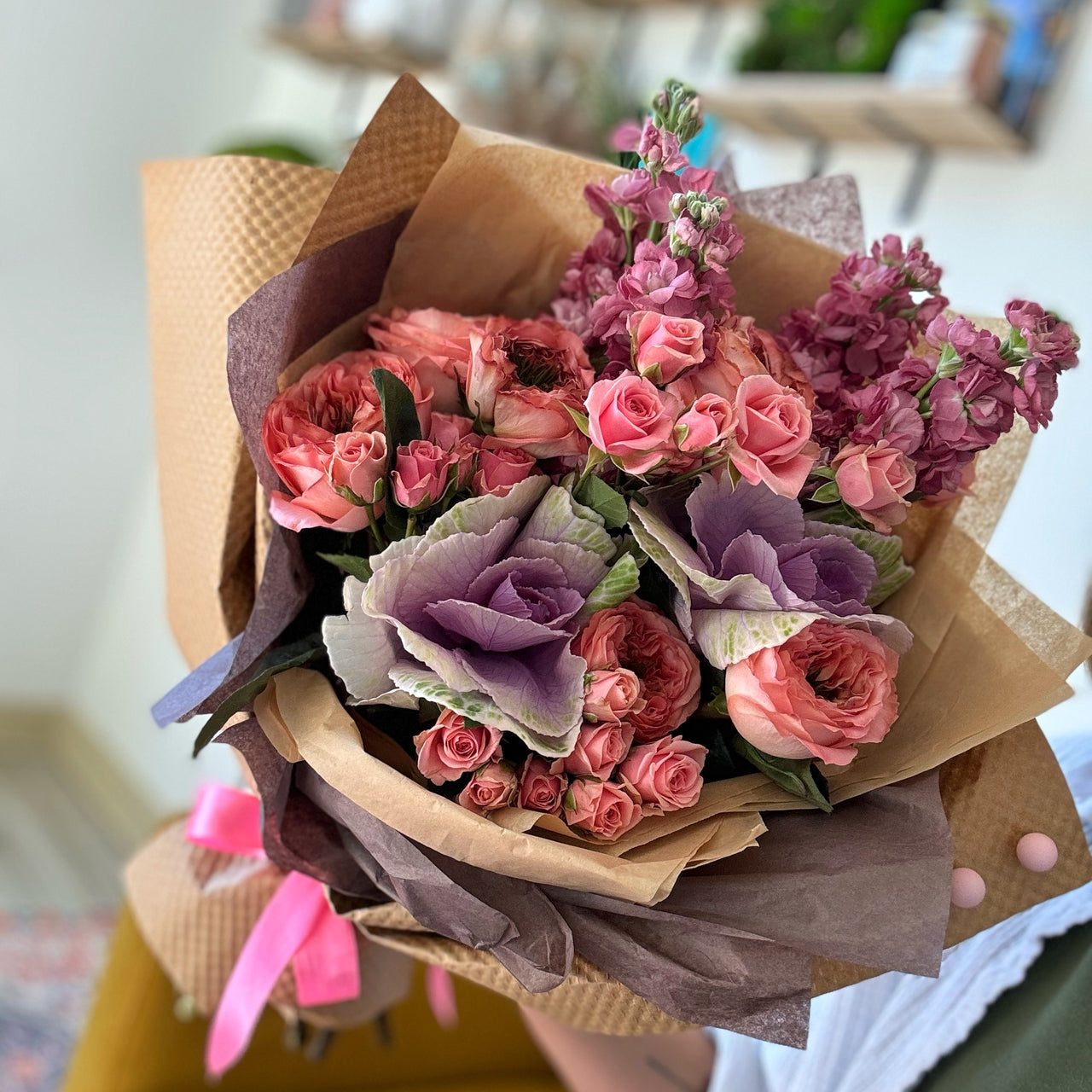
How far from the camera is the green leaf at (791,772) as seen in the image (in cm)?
48

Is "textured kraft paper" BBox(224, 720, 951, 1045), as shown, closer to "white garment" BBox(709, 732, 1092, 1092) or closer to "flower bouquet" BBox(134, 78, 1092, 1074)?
"flower bouquet" BBox(134, 78, 1092, 1074)

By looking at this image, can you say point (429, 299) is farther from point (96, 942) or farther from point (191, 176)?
point (96, 942)

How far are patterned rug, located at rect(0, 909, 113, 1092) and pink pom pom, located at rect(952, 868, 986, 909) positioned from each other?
1.91 m

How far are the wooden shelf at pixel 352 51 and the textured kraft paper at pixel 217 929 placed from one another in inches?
65.8

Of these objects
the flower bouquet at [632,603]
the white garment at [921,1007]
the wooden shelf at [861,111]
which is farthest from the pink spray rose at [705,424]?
the wooden shelf at [861,111]

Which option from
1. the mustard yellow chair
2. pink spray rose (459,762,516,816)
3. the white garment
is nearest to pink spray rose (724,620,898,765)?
pink spray rose (459,762,516,816)

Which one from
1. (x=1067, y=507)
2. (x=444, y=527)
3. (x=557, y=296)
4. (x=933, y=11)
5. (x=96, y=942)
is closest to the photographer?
(x=444, y=527)

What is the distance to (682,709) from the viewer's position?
47 cm

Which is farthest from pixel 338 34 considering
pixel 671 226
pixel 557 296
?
pixel 671 226

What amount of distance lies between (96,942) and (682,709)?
7.24 feet

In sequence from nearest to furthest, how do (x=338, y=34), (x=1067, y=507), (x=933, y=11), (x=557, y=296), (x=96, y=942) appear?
(x=557, y=296) < (x=1067, y=507) < (x=933, y=11) < (x=338, y=34) < (x=96, y=942)

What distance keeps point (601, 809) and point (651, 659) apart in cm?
7

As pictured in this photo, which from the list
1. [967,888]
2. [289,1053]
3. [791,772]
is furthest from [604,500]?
[289,1053]

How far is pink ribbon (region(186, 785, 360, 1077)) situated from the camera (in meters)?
0.74
